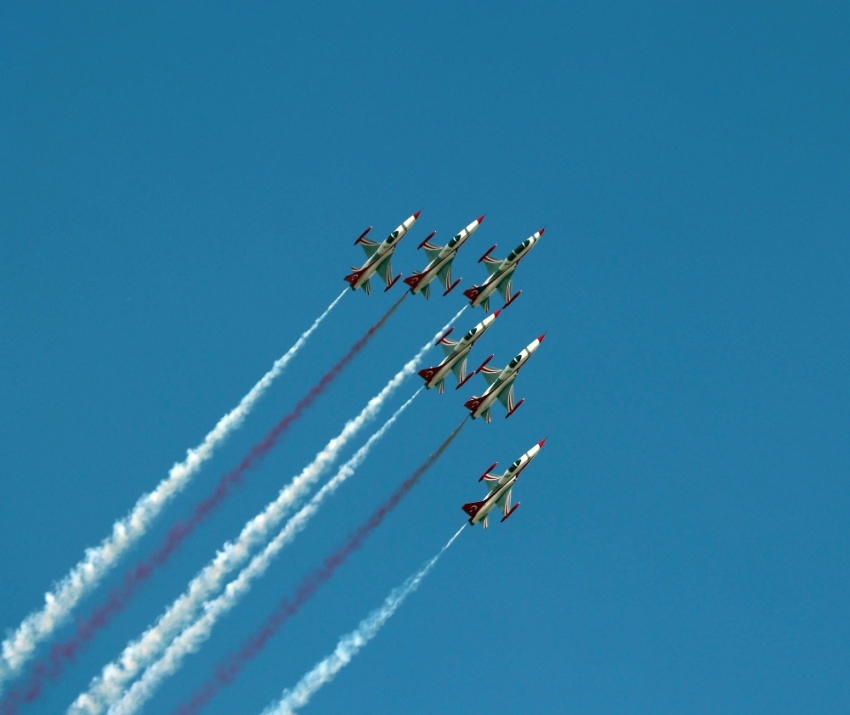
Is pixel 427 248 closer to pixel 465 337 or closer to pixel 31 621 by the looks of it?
pixel 465 337

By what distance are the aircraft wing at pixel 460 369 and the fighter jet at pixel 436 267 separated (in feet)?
15.0

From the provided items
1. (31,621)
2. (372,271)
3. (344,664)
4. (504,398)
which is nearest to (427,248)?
(372,271)

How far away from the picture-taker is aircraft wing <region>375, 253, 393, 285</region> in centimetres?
11019

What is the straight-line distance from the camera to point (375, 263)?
360ft

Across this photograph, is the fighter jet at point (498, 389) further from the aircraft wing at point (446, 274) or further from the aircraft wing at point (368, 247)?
the aircraft wing at point (368, 247)

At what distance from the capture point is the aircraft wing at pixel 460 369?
364 ft

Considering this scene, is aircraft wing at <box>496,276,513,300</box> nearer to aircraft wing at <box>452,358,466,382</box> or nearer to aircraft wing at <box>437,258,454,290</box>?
aircraft wing at <box>437,258,454,290</box>

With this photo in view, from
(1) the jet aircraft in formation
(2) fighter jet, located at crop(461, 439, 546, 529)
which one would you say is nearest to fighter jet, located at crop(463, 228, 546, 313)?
(1) the jet aircraft in formation

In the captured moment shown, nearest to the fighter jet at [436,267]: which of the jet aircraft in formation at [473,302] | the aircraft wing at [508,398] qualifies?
the jet aircraft in formation at [473,302]

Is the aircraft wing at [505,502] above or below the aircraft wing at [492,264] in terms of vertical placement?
below

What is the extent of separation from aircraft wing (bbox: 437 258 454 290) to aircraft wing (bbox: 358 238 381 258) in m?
4.53

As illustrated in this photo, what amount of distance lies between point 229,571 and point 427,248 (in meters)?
24.0

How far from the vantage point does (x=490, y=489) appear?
364 feet

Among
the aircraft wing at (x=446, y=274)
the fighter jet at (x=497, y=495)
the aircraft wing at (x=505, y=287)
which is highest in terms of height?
the aircraft wing at (x=505, y=287)
